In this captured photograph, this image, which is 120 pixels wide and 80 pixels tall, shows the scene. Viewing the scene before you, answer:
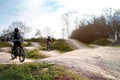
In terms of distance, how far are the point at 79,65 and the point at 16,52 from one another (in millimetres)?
8809

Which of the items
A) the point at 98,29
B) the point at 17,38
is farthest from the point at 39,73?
the point at 98,29

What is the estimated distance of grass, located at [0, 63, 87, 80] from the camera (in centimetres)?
1276

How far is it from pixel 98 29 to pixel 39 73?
237 ft

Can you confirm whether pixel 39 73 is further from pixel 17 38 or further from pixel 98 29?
pixel 98 29

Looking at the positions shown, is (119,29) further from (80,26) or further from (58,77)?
(58,77)

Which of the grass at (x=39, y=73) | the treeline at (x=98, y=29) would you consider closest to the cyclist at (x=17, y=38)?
the grass at (x=39, y=73)

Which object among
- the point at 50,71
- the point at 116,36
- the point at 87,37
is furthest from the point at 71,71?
the point at 116,36

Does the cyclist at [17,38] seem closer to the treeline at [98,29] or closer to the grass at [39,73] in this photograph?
the grass at [39,73]

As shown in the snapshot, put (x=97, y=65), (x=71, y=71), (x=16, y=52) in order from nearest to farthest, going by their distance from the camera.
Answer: (x=71, y=71) < (x=97, y=65) < (x=16, y=52)

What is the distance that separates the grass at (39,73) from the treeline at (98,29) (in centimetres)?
7092

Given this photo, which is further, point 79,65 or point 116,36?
point 116,36

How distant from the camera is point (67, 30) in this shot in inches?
3780

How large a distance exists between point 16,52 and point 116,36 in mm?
68295

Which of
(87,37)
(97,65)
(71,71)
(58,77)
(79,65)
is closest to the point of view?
(58,77)
